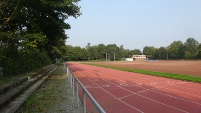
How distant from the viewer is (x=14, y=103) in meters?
8.38

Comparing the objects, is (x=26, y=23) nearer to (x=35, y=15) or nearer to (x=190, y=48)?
(x=35, y=15)

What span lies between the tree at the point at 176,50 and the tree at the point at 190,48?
103 inches

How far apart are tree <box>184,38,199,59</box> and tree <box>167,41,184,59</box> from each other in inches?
103

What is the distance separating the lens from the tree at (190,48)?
128m

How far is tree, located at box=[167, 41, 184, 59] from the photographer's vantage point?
14138cm

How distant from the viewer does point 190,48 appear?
138750 mm

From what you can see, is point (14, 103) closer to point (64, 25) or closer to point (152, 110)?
point (152, 110)

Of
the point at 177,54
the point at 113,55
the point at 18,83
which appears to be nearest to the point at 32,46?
the point at 18,83

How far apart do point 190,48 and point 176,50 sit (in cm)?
737

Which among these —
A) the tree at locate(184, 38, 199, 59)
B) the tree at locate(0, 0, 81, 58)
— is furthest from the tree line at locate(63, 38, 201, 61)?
the tree at locate(0, 0, 81, 58)

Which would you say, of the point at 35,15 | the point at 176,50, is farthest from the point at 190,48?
the point at 35,15

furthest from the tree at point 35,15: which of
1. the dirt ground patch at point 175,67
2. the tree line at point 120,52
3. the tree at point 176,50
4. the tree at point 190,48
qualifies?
the tree at point 176,50

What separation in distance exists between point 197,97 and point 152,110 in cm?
382

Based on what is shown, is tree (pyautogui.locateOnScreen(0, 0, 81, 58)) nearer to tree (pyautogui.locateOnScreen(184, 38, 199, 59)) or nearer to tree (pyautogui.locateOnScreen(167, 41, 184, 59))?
tree (pyautogui.locateOnScreen(184, 38, 199, 59))
